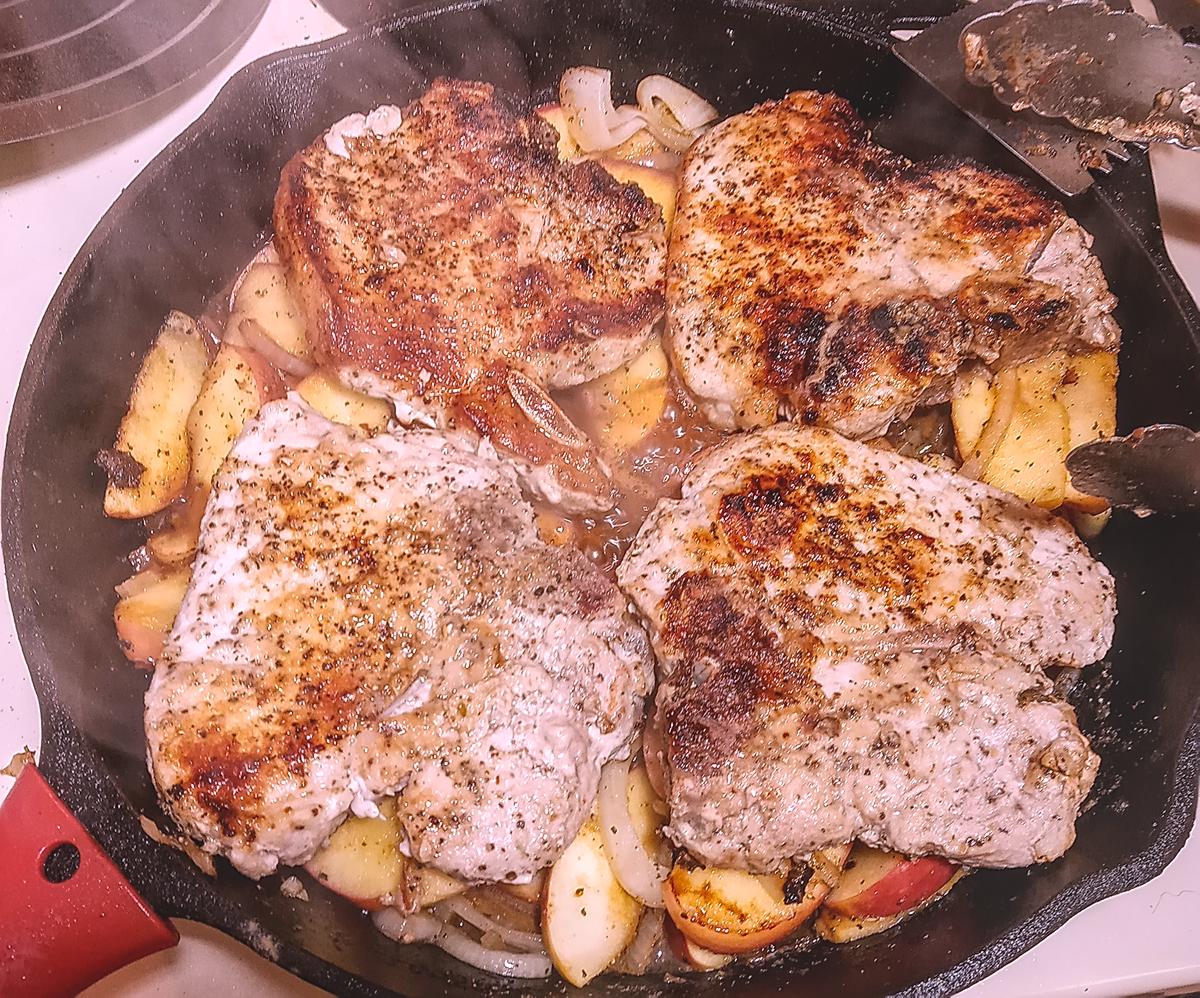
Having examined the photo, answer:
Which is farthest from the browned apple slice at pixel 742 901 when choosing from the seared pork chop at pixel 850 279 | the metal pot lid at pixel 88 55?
the metal pot lid at pixel 88 55

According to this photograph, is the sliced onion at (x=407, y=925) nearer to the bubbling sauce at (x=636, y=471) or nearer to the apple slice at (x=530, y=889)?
the apple slice at (x=530, y=889)

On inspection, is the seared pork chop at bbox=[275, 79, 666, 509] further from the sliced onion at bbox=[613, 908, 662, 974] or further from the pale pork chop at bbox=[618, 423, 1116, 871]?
the sliced onion at bbox=[613, 908, 662, 974]

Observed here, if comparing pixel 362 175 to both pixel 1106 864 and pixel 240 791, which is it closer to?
pixel 240 791

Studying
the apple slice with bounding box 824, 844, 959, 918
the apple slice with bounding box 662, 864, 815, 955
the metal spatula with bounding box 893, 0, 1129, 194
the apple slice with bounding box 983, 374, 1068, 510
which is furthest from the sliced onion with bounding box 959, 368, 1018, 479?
the apple slice with bounding box 662, 864, 815, 955

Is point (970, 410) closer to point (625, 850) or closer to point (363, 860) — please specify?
point (625, 850)

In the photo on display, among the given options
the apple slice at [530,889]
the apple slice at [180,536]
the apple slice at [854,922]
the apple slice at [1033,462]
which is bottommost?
the apple slice at [854,922]

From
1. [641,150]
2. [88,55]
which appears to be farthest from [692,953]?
[88,55]
